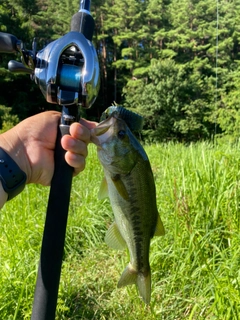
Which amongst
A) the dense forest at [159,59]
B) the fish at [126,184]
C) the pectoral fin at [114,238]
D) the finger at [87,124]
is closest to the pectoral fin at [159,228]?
the fish at [126,184]

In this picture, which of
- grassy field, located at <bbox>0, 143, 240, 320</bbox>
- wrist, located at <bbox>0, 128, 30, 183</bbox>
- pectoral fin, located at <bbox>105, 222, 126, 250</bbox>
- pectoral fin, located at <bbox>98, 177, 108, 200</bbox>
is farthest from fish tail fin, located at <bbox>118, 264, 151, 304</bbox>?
grassy field, located at <bbox>0, 143, 240, 320</bbox>

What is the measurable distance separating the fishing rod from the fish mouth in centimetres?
12

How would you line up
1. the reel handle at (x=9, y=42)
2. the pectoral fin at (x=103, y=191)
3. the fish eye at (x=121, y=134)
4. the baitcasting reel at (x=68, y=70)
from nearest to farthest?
the baitcasting reel at (x=68, y=70), the reel handle at (x=9, y=42), the fish eye at (x=121, y=134), the pectoral fin at (x=103, y=191)

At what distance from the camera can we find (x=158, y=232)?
1.44 metres

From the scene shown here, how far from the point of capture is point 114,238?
4.69 feet

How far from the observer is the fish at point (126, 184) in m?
1.31

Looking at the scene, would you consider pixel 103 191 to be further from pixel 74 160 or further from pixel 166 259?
pixel 166 259

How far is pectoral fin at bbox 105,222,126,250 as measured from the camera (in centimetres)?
142

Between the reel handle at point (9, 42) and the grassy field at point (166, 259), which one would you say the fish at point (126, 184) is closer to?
the reel handle at point (9, 42)

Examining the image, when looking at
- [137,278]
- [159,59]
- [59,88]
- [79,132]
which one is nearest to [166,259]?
[137,278]

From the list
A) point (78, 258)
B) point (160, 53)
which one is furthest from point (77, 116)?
point (160, 53)

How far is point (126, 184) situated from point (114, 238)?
238 mm

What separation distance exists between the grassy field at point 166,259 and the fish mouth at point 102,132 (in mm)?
1343

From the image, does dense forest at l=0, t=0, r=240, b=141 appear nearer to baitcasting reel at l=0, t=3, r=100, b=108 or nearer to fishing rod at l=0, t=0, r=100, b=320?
fishing rod at l=0, t=0, r=100, b=320
